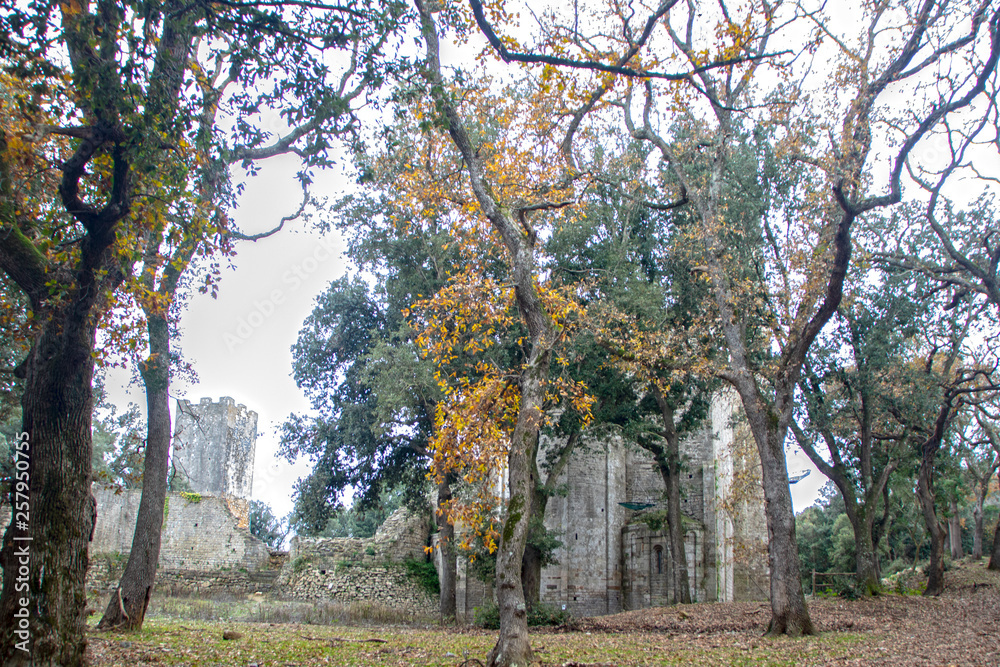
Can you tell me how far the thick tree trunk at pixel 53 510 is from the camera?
5.52m

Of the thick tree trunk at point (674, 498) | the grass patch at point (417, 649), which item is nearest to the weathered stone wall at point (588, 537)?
the thick tree trunk at point (674, 498)

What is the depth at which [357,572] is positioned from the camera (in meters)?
25.2

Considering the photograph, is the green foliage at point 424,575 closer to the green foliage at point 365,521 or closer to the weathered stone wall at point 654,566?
the weathered stone wall at point 654,566

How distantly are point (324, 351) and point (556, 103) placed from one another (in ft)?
44.2

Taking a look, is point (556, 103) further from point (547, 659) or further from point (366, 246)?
point (366, 246)

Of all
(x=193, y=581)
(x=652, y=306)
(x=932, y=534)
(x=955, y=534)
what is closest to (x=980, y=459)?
(x=955, y=534)

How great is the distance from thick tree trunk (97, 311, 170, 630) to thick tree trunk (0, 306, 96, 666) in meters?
4.30

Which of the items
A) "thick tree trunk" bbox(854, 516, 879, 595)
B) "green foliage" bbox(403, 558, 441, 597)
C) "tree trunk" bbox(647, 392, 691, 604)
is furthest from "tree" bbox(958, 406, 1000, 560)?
"green foliage" bbox(403, 558, 441, 597)

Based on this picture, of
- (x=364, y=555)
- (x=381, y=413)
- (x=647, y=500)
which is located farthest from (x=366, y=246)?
(x=647, y=500)

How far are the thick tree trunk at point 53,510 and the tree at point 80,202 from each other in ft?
0.03

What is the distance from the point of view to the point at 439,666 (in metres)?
7.50

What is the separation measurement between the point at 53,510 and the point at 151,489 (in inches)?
222

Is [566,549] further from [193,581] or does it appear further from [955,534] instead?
[955,534]

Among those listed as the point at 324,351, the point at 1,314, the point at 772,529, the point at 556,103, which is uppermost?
the point at 556,103
